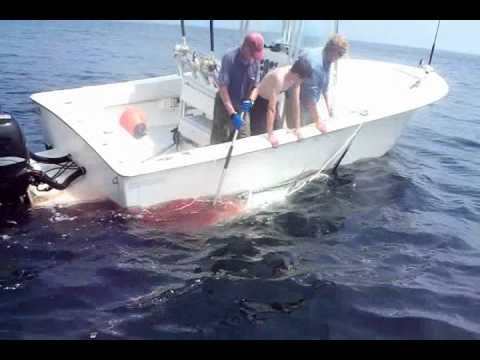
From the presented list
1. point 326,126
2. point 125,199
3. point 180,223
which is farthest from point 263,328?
point 326,126

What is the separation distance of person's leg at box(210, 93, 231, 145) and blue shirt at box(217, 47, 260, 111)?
0.54 ft

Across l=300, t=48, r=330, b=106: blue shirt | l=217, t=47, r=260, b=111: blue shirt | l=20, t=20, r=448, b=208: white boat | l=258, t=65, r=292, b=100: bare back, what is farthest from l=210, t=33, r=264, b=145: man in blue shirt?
l=300, t=48, r=330, b=106: blue shirt

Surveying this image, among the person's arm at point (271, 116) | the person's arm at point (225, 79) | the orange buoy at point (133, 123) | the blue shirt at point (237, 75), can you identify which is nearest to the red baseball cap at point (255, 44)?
the blue shirt at point (237, 75)

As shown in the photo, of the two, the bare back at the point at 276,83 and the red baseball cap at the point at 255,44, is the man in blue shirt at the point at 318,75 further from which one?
the red baseball cap at the point at 255,44

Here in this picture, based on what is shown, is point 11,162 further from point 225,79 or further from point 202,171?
point 225,79

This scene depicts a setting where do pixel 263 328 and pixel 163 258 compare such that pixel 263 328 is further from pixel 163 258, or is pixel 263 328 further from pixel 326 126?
pixel 326 126

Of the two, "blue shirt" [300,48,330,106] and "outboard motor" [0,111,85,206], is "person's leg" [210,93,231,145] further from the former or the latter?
"outboard motor" [0,111,85,206]

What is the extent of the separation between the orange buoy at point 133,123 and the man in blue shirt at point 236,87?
4.62ft

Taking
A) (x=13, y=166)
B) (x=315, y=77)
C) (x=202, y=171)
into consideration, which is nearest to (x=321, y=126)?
(x=315, y=77)

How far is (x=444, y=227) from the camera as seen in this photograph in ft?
18.2

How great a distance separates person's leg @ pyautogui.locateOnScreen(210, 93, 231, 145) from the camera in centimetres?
556

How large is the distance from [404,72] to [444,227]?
11.9 feet

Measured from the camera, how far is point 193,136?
620cm

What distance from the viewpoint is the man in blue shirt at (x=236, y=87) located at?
504 cm
